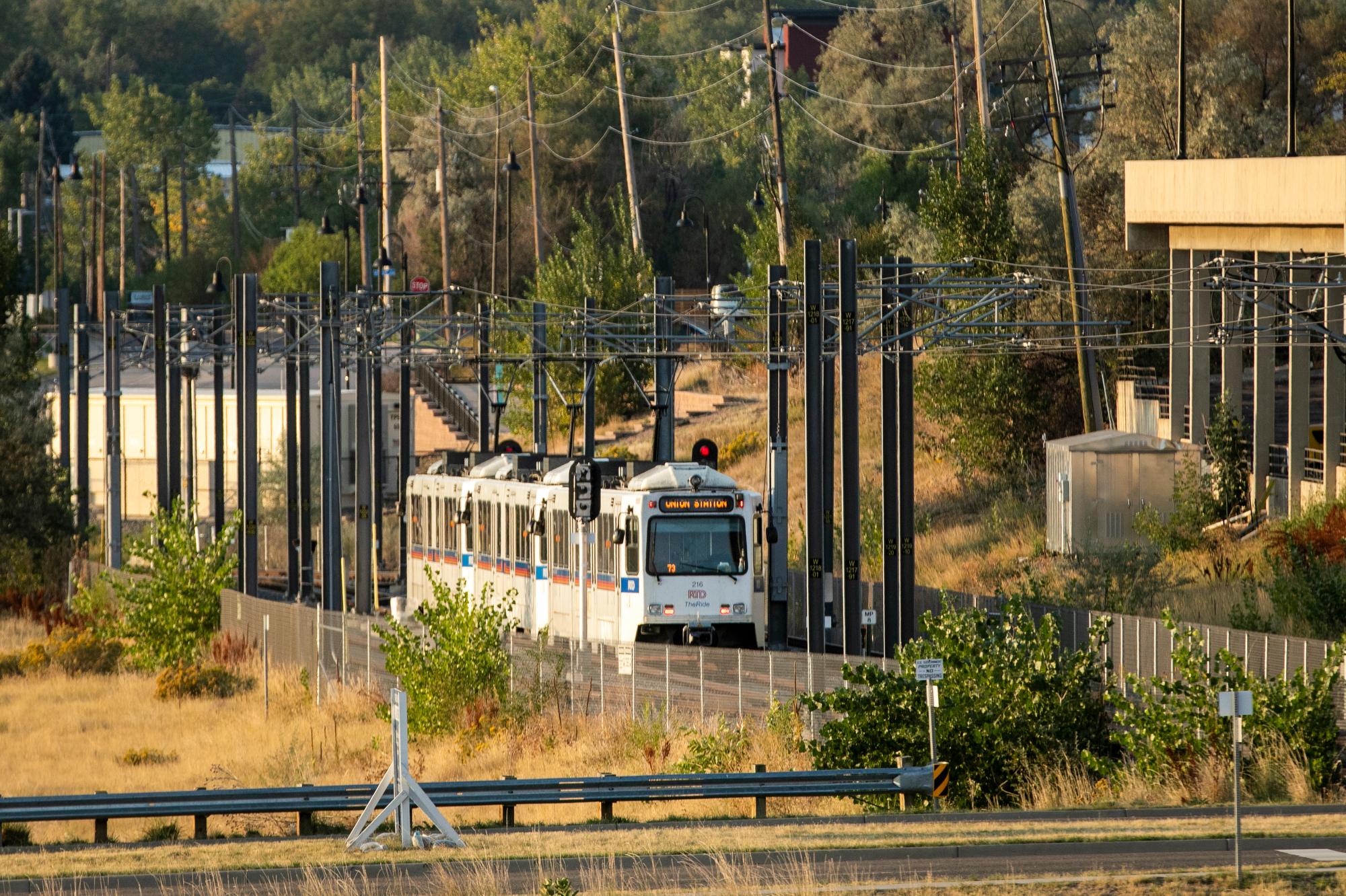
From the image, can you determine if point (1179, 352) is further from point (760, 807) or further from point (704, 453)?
point (760, 807)

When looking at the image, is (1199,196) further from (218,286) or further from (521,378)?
(521,378)

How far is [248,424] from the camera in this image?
43.4 metres

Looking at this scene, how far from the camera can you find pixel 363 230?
66.5 metres

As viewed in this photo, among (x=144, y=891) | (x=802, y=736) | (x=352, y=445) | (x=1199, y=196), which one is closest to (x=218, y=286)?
(x=352, y=445)

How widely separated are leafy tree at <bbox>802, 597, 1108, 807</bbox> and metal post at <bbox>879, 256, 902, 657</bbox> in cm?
664

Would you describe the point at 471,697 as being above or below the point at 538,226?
below

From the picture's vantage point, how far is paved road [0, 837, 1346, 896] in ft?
54.3

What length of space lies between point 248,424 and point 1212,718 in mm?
25788

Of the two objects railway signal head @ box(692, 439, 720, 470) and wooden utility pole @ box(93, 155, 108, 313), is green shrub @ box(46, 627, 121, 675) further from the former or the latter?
wooden utility pole @ box(93, 155, 108, 313)

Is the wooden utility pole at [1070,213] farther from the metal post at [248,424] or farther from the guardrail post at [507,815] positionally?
the guardrail post at [507,815]

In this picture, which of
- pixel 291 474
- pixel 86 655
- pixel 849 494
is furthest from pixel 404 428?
pixel 849 494

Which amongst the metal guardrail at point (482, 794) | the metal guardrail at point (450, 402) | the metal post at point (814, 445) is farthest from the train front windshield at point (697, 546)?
the metal guardrail at point (450, 402)

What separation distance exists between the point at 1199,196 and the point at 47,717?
23338 millimetres

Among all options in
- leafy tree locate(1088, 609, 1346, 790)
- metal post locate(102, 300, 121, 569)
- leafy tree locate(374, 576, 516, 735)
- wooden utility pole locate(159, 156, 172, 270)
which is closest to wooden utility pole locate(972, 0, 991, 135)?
metal post locate(102, 300, 121, 569)
